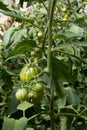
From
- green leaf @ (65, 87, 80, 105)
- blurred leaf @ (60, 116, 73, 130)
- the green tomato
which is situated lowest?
blurred leaf @ (60, 116, 73, 130)

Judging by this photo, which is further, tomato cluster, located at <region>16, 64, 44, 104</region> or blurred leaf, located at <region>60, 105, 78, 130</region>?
blurred leaf, located at <region>60, 105, 78, 130</region>

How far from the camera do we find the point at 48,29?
1.24 m

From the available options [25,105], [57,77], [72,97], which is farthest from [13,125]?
[72,97]

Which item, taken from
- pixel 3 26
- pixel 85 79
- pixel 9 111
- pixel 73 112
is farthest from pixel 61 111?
pixel 3 26

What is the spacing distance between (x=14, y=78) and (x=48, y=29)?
30.0 inches

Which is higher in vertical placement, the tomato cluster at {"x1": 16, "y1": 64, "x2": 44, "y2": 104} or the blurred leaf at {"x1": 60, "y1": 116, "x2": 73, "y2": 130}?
the tomato cluster at {"x1": 16, "y1": 64, "x2": 44, "y2": 104}

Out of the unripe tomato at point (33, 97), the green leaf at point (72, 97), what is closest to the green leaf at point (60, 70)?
the unripe tomato at point (33, 97)

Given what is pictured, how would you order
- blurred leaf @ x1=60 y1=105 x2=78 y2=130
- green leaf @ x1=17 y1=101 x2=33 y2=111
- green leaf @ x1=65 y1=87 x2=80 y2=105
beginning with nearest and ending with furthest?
green leaf @ x1=17 y1=101 x2=33 y2=111 → blurred leaf @ x1=60 y1=105 x2=78 y2=130 → green leaf @ x1=65 y1=87 x2=80 y2=105

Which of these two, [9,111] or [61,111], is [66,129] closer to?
[61,111]

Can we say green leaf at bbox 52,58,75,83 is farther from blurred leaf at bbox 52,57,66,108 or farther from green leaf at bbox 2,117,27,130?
green leaf at bbox 2,117,27,130

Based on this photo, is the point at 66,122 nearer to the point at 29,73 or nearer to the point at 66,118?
the point at 66,118

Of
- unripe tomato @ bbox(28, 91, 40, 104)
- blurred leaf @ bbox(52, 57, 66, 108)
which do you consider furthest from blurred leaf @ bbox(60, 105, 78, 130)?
unripe tomato @ bbox(28, 91, 40, 104)

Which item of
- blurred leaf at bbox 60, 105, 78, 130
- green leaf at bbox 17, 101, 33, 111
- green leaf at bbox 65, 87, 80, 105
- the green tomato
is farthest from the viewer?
green leaf at bbox 65, 87, 80, 105

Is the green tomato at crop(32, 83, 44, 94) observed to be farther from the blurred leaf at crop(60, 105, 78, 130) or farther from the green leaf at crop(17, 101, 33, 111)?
the blurred leaf at crop(60, 105, 78, 130)
